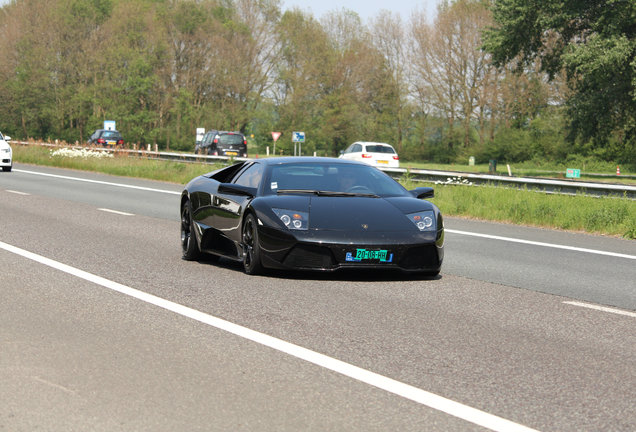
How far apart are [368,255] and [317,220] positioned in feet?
2.00

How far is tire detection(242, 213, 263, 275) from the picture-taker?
10.0 metres

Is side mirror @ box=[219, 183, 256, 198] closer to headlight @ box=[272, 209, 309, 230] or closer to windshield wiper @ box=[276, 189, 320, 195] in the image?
windshield wiper @ box=[276, 189, 320, 195]

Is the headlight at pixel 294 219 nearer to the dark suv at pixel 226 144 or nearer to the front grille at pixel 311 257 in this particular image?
the front grille at pixel 311 257

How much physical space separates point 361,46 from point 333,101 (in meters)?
5.64

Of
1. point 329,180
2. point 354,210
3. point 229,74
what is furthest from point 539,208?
point 229,74

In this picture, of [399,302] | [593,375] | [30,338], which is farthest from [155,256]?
[593,375]

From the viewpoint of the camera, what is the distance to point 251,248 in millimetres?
10180

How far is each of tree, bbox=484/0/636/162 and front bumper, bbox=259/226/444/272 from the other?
3187 centimetres

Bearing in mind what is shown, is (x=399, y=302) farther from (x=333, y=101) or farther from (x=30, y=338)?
(x=333, y=101)

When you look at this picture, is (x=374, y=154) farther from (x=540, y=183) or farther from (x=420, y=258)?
(x=420, y=258)

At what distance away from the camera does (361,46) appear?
297 ft

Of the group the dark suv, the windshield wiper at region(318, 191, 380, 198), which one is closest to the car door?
the windshield wiper at region(318, 191, 380, 198)

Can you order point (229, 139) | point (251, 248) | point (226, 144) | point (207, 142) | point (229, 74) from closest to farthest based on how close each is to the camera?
point (251, 248)
point (226, 144)
point (229, 139)
point (207, 142)
point (229, 74)

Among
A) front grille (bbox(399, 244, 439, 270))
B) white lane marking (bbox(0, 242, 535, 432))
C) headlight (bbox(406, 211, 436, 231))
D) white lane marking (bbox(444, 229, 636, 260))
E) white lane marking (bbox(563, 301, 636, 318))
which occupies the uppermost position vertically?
headlight (bbox(406, 211, 436, 231))
